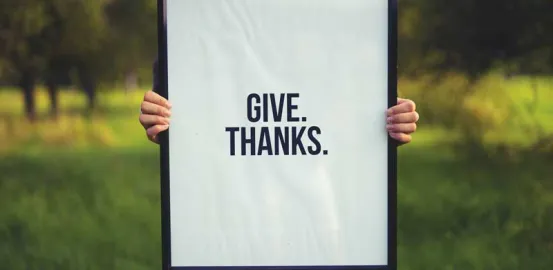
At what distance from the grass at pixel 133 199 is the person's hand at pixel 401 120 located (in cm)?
272

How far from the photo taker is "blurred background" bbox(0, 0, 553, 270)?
4484 mm

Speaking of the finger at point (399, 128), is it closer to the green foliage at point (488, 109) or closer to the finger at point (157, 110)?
the finger at point (157, 110)

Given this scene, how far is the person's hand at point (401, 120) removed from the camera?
173 cm

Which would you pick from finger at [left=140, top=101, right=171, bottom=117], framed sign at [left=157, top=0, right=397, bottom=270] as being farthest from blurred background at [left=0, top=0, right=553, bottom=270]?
finger at [left=140, top=101, right=171, bottom=117]

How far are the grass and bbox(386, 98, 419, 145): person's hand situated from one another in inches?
107

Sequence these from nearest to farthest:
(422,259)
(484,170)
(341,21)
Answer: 1. (341,21)
2. (422,259)
3. (484,170)

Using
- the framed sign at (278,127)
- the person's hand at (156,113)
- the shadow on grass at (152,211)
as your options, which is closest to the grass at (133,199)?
the shadow on grass at (152,211)

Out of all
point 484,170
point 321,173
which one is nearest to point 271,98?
point 321,173

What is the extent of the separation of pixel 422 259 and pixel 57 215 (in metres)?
2.34

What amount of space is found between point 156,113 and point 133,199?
300cm

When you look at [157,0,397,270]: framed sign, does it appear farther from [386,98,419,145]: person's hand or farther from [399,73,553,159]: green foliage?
[399,73,553,159]: green foliage

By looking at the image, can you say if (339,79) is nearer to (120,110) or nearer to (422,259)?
(422,259)

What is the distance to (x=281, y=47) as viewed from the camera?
70.0 inches

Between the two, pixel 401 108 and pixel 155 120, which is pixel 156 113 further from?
pixel 401 108
